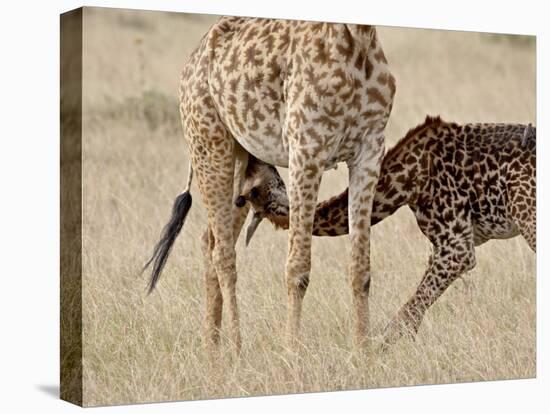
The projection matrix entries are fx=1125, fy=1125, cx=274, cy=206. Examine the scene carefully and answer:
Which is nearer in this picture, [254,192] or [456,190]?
[254,192]

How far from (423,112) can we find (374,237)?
184cm

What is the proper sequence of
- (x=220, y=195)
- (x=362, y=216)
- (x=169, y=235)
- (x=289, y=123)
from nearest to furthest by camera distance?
(x=289, y=123) → (x=362, y=216) → (x=220, y=195) → (x=169, y=235)

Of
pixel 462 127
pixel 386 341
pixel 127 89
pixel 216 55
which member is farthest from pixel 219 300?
pixel 127 89

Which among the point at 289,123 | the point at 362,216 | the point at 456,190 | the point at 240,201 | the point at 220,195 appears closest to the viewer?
the point at 289,123

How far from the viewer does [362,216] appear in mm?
6445

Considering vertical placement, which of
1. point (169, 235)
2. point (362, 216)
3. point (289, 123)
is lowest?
point (169, 235)

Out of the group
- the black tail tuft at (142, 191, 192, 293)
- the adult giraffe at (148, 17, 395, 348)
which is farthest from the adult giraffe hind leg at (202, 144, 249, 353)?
the black tail tuft at (142, 191, 192, 293)

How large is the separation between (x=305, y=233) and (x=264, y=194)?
27.4 inches

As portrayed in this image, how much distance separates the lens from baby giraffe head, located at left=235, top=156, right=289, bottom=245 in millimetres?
6816

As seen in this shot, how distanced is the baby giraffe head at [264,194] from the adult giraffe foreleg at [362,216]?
519mm

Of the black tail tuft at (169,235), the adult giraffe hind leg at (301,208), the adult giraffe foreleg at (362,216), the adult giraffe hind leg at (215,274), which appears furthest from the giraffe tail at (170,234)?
the adult giraffe foreleg at (362,216)

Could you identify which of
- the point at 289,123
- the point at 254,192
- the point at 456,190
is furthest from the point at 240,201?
the point at 456,190

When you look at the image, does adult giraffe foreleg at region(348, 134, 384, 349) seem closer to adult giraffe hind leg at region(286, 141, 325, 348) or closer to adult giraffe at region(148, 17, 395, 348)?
adult giraffe at region(148, 17, 395, 348)

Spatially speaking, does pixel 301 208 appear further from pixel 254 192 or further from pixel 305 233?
pixel 254 192
